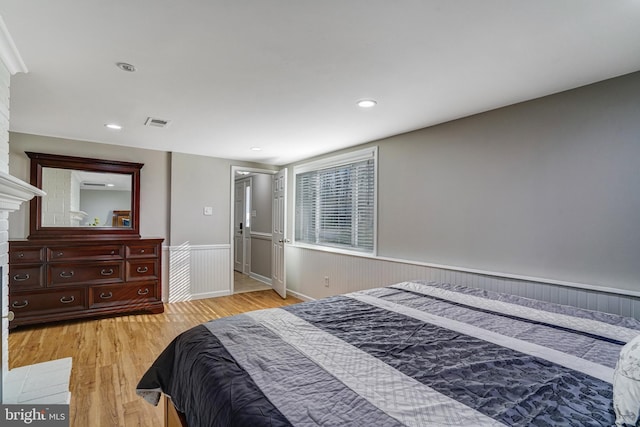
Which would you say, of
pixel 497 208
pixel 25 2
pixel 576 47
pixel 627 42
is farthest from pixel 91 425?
pixel 627 42

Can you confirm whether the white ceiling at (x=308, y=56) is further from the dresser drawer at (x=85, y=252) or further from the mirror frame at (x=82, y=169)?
the dresser drawer at (x=85, y=252)

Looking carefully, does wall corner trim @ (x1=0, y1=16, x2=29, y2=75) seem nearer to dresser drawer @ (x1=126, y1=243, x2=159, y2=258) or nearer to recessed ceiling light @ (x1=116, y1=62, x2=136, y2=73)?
recessed ceiling light @ (x1=116, y1=62, x2=136, y2=73)

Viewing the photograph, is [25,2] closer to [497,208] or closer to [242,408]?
[242,408]

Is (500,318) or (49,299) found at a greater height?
(500,318)

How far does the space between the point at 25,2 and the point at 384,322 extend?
2225 millimetres

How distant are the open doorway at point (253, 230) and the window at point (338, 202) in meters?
0.87

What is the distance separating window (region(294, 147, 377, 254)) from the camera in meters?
3.84

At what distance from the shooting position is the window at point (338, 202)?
3840 millimetres

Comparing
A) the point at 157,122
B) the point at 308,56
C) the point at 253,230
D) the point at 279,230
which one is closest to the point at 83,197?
the point at 157,122

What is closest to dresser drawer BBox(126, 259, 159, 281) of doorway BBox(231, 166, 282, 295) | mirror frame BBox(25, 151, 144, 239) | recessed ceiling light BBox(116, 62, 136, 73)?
mirror frame BBox(25, 151, 144, 239)

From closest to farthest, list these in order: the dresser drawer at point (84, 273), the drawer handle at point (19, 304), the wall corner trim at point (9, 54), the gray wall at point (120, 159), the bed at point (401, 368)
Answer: the bed at point (401, 368), the wall corner trim at point (9, 54), the drawer handle at point (19, 304), the dresser drawer at point (84, 273), the gray wall at point (120, 159)

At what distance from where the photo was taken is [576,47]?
1676mm

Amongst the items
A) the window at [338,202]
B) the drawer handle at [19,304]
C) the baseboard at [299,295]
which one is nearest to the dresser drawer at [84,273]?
the drawer handle at [19,304]

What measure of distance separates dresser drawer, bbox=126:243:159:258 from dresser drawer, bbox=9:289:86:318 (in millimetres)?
628
